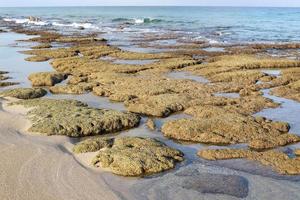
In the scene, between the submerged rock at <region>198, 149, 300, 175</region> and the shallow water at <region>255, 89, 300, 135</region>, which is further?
Answer: the shallow water at <region>255, 89, 300, 135</region>

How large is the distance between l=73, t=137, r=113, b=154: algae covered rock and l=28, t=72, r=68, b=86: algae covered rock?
919 cm

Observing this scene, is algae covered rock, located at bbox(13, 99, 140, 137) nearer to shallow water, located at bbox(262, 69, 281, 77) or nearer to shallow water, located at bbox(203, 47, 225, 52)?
shallow water, located at bbox(262, 69, 281, 77)

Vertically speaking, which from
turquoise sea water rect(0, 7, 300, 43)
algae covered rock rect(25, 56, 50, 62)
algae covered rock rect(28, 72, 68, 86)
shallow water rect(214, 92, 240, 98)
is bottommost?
turquoise sea water rect(0, 7, 300, 43)

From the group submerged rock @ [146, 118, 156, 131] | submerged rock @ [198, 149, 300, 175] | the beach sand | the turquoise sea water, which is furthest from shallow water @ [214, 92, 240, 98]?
the turquoise sea water

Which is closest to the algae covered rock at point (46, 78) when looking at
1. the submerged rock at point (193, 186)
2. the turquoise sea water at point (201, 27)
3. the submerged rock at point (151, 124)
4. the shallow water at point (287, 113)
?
the submerged rock at point (151, 124)

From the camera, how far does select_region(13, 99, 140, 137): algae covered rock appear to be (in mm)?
12734

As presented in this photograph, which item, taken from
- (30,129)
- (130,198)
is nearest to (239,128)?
(130,198)

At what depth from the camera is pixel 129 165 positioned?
1009 centimetres

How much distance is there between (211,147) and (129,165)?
2842 mm

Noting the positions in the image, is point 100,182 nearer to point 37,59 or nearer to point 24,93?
point 24,93

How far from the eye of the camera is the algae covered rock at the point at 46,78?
66.3 feet

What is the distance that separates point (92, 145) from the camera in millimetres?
11383

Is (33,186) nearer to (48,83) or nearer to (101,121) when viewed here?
(101,121)

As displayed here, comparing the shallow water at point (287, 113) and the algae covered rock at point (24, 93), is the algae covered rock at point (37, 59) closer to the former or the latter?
the algae covered rock at point (24, 93)
